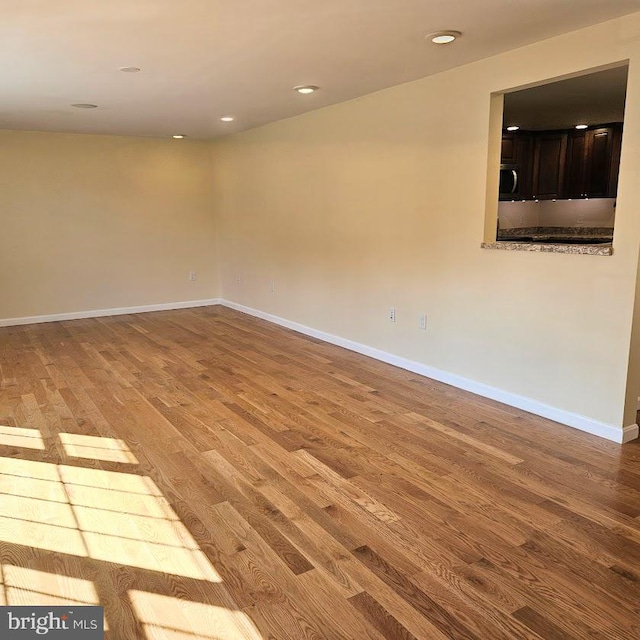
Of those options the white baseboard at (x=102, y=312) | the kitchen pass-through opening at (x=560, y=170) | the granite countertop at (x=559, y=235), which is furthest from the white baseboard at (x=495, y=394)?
the white baseboard at (x=102, y=312)

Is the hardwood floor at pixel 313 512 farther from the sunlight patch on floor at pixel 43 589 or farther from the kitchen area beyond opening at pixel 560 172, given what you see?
the kitchen area beyond opening at pixel 560 172

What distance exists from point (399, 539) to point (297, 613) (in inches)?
22.8

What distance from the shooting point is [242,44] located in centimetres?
308

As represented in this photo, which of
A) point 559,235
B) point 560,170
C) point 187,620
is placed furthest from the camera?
point 559,235

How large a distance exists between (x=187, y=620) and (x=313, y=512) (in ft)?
2.53

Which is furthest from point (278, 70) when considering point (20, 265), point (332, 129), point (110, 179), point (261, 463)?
point (20, 265)

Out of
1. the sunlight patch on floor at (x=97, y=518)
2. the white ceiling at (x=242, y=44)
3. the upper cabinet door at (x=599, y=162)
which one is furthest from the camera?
the upper cabinet door at (x=599, y=162)

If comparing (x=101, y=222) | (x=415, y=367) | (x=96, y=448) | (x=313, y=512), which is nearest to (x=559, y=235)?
(x=415, y=367)

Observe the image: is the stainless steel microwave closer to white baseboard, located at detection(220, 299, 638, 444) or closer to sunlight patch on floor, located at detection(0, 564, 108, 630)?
white baseboard, located at detection(220, 299, 638, 444)

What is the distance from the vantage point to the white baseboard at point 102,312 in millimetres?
6512

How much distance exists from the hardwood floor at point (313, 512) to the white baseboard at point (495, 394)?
0.29 feet

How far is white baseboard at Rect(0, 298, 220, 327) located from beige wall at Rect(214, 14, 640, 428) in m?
1.75

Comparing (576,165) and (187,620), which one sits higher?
(576,165)

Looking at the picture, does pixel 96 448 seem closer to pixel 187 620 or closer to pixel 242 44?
pixel 187 620
